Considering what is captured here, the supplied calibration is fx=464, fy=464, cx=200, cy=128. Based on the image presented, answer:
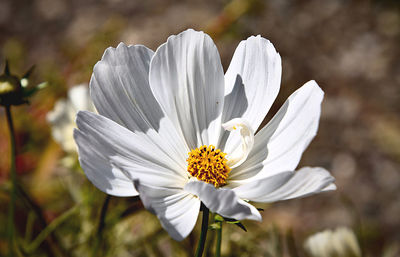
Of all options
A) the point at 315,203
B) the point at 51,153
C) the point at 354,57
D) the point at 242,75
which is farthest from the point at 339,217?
the point at 242,75

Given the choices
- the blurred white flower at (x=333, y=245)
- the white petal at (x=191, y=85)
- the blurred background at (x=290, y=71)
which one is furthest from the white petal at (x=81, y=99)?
the blurred white flower at (x=333, y=245)

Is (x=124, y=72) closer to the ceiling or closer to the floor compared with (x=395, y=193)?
closer to the ceiling

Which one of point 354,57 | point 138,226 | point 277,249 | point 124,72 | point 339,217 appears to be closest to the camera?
point 124,72

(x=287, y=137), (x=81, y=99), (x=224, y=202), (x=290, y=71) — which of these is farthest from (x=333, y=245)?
(x=290, y=71)

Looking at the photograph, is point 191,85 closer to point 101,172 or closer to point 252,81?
point 252,81

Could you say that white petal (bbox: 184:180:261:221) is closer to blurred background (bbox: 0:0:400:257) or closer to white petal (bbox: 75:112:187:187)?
white petal (bbox: 75:112:187:187)

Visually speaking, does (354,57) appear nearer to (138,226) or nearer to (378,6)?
(378,6)
